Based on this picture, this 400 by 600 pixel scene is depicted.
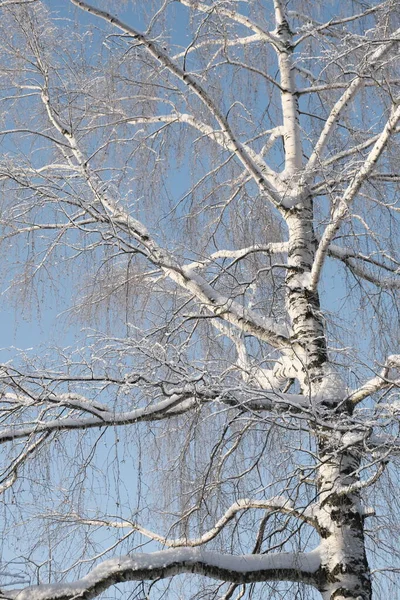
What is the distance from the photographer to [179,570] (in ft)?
15.1

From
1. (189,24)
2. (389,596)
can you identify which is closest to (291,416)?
(389,596)

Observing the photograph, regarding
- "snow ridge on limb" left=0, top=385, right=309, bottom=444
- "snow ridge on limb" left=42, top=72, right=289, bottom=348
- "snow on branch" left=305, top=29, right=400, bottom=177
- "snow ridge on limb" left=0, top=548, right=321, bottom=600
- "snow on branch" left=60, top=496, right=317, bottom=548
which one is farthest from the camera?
"snow ridge on limb" left=42, top=72, right=289, bottom=348

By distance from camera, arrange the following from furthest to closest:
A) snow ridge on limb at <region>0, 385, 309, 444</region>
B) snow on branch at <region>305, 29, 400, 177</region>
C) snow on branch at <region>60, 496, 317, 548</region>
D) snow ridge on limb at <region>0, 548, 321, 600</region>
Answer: snow on branch at <region>305, 29, 400, 177</region> → snow on branch at <region>60, 496, 317, 548</region> → snow ridge on limb at <region>0, 385, 309, 444</region> → snow ridge on limb at <region>0, 548, 321, 600</region>

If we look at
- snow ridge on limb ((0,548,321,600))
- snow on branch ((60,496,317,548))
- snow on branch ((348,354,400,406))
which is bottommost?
snow ridge on limb ((0,548,321,600))

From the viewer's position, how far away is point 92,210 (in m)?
5.51

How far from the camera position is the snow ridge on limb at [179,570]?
4.43 m

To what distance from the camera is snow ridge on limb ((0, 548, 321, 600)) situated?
4.43 m

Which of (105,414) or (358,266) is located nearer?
(105,414)

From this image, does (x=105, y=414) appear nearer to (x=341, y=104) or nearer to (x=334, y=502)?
(x=334, y=502)

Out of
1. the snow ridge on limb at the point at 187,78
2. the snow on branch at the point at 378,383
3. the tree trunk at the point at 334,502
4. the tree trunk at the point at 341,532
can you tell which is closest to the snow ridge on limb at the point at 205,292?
the tree trunk at the point at 334,502

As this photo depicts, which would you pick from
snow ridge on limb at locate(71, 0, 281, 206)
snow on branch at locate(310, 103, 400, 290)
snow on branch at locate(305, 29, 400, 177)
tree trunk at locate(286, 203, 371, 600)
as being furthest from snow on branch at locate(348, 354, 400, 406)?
snow ridge on limb at locate(71, 0, 281, 206)

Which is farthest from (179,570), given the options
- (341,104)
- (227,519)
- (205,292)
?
(341,104)

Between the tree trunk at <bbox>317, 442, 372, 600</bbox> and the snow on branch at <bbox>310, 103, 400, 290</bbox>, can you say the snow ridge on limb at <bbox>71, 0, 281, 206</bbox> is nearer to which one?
the snow on branch at <bbox>310, 103, 400, 290</bbox>

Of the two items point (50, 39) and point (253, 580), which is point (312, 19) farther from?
point (253, 580)
